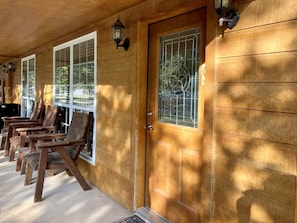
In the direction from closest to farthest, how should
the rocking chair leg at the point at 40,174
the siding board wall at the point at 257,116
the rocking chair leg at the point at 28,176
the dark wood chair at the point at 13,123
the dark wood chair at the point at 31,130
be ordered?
1. the siding board wall at the point at 257,116
2. the rocking chair leg at the point at 40,174
3. the rocking chair leg at the point at 28,176
4. the dark wood chair at the point at 31,130
5. the dark wood chair at the point at 13,123

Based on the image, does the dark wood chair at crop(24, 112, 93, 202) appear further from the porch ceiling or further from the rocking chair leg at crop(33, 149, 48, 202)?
the porch ceiling

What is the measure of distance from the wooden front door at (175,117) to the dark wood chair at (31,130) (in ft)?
7.54

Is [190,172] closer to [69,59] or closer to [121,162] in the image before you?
[121,162]

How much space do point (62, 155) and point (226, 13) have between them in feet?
7.83

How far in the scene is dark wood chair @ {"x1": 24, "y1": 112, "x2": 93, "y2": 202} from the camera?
3123 mm

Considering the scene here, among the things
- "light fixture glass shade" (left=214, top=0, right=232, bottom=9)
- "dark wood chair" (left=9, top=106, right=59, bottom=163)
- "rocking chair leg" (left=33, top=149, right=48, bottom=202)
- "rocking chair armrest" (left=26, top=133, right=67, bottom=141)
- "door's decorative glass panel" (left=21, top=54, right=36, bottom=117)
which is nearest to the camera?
"light fixture glass shade" (left=214, top=0, right=232, bottom=9)

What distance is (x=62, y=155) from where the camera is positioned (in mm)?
3223

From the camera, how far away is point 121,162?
3.02 metres

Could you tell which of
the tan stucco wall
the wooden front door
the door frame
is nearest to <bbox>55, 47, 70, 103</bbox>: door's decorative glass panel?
the door frame

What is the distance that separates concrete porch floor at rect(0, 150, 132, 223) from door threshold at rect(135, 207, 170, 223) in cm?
12

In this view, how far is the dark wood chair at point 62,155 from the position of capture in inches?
123

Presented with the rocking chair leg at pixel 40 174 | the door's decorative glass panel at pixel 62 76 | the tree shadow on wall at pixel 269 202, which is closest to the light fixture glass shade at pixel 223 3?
the tree shadow on wall at pixel 269 202

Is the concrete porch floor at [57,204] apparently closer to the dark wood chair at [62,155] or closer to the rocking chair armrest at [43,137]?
the dark wood chair at [62,155]

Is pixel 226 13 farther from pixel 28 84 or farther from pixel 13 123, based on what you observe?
pixel 28 84
